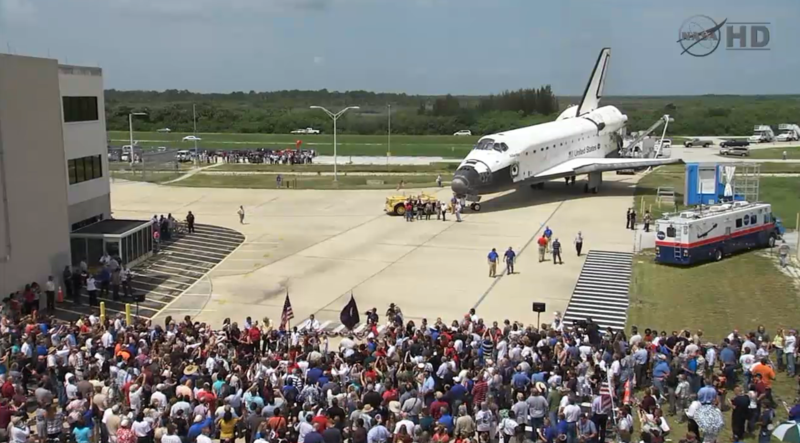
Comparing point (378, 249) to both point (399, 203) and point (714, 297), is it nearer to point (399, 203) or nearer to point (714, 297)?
point (399, 203)

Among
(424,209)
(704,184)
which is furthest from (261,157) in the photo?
(704,184)

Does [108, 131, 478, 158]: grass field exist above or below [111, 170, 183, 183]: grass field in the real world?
above

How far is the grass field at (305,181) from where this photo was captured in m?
61.3

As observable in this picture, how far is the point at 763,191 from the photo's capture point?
5428 cm

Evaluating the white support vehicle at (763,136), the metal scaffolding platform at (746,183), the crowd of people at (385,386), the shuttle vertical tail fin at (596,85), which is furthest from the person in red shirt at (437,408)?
the white support vehicle at (763,136)

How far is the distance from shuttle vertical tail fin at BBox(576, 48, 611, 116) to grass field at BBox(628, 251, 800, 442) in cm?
2973

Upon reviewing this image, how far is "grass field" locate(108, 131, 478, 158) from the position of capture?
369 ft

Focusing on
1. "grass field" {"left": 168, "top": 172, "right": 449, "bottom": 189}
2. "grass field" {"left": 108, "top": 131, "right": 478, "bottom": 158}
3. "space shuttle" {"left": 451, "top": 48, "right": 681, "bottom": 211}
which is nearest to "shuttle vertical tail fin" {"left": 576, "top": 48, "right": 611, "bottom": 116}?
"space shuttle" {"left": 451, "top": 48, "right": 681, "bottom": 211}

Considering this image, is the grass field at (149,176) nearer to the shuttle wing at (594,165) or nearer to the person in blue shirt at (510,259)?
the shuttle wing at (594,165)

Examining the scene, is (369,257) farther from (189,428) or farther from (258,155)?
(258,155)

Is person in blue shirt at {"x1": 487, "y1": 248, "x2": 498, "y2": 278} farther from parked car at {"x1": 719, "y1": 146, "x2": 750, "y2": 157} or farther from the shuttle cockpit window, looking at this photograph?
parked car at {"x1": 719, "y1": 146, "x2": 750, "y2": 157}

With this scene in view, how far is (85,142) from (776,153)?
78226 millimetres

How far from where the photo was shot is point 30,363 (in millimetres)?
17375

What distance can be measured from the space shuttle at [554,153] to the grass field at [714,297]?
13.6m
